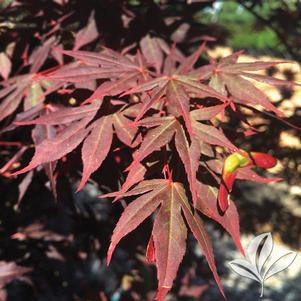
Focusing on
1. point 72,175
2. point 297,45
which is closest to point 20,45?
point 72,175

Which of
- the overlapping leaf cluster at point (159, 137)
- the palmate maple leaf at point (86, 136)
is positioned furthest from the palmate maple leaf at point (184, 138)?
the palmate maple leaf at point (86, 136)

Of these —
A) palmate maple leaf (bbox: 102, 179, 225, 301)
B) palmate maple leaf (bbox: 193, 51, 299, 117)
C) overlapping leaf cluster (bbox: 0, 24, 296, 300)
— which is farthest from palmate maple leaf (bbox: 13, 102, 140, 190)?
palmate maple leaf (bbox: 193, 51, 299, 117)

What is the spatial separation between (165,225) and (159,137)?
0.64 ft

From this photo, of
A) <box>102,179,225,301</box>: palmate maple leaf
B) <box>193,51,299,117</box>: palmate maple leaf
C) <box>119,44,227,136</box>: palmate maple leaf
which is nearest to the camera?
<box>102,179,225,301</box>: palmate maple leaf

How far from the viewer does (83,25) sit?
1.51 m

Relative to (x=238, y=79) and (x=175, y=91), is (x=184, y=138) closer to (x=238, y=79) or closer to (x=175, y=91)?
(x=175, y=91)

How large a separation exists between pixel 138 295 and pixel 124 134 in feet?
4.78

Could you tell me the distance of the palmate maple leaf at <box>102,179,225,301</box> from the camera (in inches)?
33.9

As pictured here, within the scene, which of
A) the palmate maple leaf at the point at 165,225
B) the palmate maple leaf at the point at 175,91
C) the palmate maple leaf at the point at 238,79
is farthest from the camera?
the palmate maple leaf at the point at 238,79

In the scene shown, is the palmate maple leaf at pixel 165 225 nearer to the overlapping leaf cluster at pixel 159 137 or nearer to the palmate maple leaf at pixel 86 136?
the overlapping leaf cluster at pixel 159 137

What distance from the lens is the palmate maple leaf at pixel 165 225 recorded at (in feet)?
2.83

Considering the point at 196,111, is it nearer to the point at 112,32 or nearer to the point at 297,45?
the point at 112,32

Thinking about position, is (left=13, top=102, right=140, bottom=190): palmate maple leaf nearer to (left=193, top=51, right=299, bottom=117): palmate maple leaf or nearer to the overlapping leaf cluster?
the overlapping leaf cluster

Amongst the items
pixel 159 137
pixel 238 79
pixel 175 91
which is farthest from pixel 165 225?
pixel 238 79
